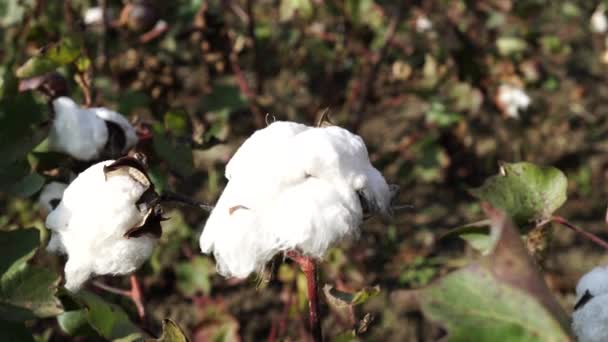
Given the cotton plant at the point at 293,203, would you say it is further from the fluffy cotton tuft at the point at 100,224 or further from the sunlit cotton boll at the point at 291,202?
the fluffy cotton tuft at the point at 100,224

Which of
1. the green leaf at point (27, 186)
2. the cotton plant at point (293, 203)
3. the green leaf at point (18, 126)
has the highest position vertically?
the cotton plant at point (293, 203)

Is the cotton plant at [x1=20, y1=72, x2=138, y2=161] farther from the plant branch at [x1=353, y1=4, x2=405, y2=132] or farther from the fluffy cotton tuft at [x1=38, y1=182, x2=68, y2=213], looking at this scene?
the plant branch at [x1=353, y1=4, x2=405, y2=132]

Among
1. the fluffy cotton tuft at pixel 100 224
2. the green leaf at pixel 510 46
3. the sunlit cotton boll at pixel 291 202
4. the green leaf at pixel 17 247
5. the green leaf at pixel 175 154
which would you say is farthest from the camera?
the green leaf at pixel 510 46

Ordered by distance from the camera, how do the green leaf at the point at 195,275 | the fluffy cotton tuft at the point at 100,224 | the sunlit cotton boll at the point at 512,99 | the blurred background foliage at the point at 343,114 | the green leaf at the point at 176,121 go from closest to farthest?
the fluffy cotton tuft at the point at 100,224
the green leaf at the point at 176,121
the blurred background foliage at the point at 343,114
the green leaf at the point at 195,275
the sunlit cotton boll at the point at 512,99

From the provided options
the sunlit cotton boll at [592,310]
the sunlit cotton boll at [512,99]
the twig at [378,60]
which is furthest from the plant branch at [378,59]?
the sunlit cotton boll at [592,310]

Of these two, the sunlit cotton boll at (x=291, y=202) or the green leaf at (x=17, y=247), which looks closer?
the sunlit cotton boll at (x=291, y=202)

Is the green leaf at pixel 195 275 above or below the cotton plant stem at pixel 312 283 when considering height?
below

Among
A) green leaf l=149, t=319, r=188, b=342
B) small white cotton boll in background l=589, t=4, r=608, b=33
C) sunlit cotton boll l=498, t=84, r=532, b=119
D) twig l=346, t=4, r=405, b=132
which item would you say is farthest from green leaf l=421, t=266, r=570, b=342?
small white cotton boll in background l=589, t=4, r=608, b=33
